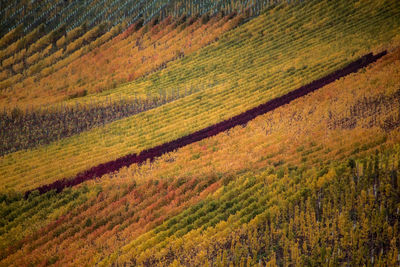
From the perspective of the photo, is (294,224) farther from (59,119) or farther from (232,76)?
(59,119)

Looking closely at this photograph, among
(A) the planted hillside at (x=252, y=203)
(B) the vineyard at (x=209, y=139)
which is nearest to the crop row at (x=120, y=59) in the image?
(B) the vineyard at (x=209, y=139)

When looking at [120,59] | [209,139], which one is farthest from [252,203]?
[120,59]

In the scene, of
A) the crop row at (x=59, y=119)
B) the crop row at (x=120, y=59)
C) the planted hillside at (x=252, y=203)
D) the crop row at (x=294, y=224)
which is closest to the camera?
the crop row at (x=294, y=224)

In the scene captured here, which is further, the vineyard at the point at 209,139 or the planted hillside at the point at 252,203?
the vineyard at the point at 209,139

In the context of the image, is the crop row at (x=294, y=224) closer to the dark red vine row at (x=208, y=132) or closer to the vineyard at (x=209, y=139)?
the vineyard at (x=209, y=139)

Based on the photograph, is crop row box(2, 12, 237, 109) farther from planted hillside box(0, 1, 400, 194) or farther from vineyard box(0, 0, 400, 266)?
planted hillside box(0, 1, 400, 194)

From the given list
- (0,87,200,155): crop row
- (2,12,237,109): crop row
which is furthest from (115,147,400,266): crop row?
(2,12,237,109): crop row

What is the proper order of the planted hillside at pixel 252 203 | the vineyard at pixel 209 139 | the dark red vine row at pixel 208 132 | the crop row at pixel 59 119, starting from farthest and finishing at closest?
the crop row at pixel 59 119, the dark red vine row at pixel 208 132, the vineyard at pixel 209 139, the planted hillside at pixel 252 203

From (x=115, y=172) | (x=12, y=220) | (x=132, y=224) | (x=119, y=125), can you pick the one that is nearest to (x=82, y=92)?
(x=119, y=125)
